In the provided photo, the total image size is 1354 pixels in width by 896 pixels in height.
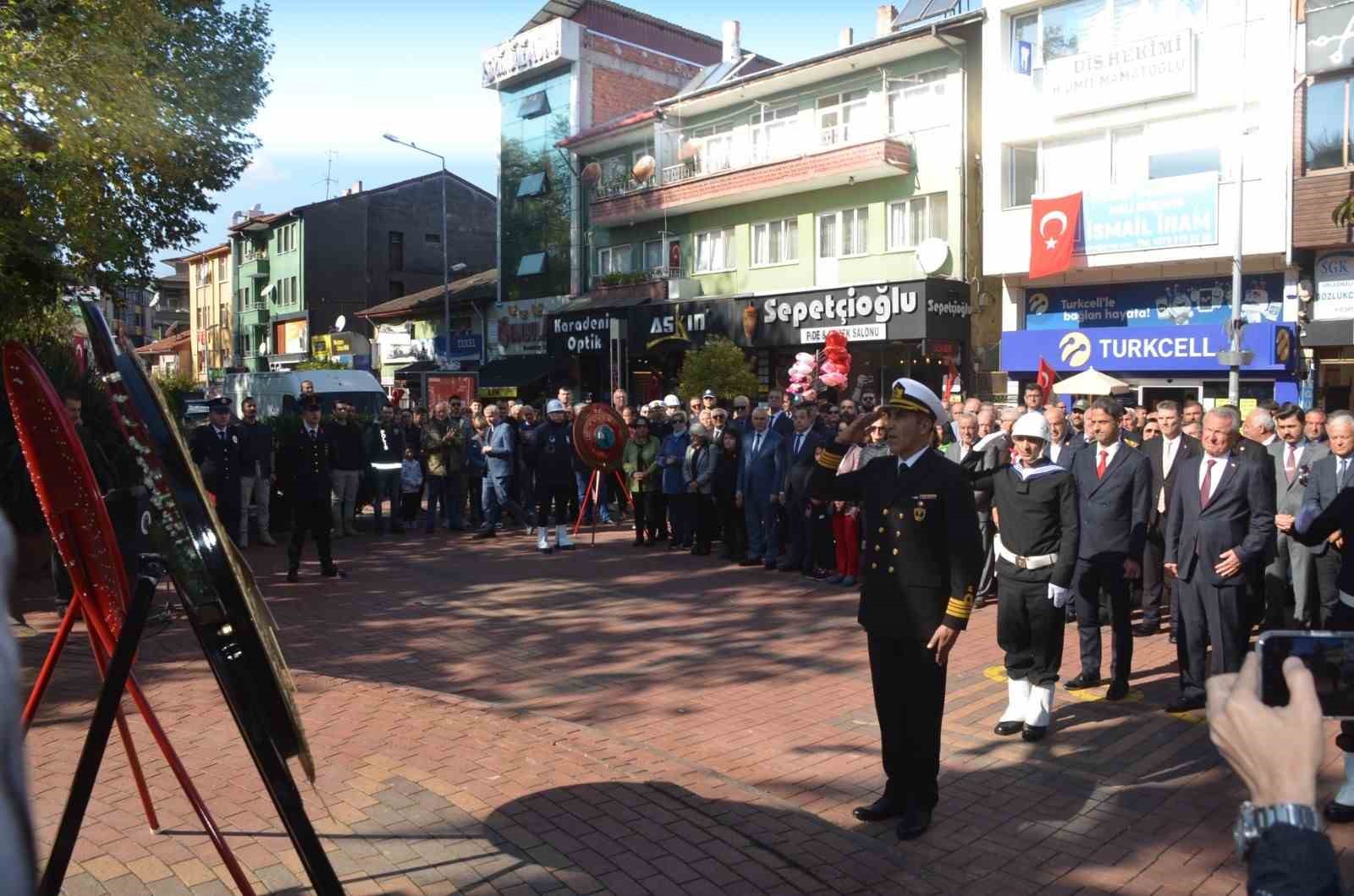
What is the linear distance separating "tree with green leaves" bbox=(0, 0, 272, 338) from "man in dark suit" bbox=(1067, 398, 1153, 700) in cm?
1014

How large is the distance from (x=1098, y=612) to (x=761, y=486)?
5.42 metres

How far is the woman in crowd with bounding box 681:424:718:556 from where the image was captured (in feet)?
43.3

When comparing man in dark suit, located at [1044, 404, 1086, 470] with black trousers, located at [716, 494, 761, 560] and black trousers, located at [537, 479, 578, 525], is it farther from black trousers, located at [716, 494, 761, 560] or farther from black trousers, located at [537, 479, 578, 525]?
black trousers, located at [537, 479, 578, 525]

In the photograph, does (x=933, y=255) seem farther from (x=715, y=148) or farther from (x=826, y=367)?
(x=715, y=148)

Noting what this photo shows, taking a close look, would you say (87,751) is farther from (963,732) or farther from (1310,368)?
(1310,368)

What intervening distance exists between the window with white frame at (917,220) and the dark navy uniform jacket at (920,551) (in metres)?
20.6

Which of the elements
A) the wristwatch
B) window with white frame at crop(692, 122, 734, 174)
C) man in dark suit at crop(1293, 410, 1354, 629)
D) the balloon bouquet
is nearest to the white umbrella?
the balloon bouquet

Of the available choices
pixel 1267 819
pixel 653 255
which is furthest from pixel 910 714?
pixel 653 255

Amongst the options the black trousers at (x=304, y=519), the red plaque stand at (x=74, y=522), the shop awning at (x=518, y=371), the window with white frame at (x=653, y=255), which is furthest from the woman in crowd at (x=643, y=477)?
the shop awning at (x=518, y=371)

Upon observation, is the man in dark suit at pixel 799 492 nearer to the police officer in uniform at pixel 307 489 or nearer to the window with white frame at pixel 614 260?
the police officer in uniform at pixel 307 489

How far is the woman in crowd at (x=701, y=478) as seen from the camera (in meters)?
13.2

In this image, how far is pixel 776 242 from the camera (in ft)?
93.8

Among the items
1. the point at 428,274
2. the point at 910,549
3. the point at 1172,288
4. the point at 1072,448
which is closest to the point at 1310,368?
the point at 1172,288

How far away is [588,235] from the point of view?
34.5 meters
